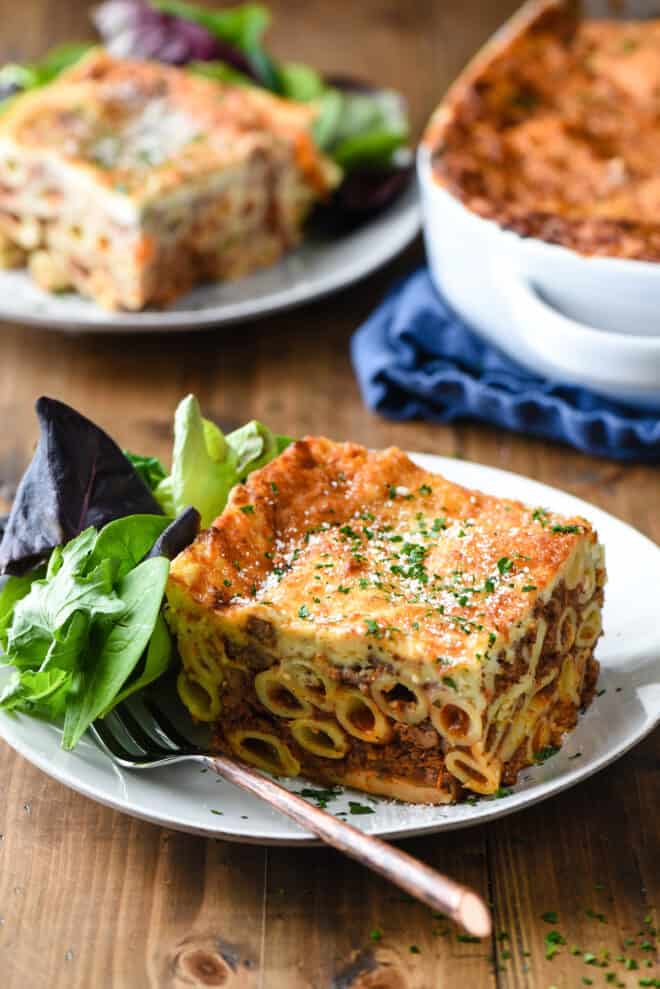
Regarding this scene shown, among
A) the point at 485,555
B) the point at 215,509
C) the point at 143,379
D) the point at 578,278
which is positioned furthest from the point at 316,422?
the point at 485,555

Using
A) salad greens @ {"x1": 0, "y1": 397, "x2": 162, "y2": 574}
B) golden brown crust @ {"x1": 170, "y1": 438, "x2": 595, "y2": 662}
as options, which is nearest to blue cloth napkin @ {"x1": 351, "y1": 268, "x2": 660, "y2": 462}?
golden brown crust @ {"x1": 170, "y1": 438, "x2": 595, "y2": 662}

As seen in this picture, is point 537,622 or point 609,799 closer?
point 537,622

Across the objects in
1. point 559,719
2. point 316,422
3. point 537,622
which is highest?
point 537,622

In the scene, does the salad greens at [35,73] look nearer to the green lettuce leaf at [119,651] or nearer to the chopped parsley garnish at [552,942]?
the green lettuce leaf at [119,651]

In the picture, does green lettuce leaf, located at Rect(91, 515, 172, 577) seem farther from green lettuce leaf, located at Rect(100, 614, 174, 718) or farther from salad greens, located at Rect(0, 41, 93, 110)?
salad greens, located at Rect(0, 41, 93, 110)

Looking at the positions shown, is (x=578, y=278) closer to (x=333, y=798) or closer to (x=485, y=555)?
(x=485, y=555)

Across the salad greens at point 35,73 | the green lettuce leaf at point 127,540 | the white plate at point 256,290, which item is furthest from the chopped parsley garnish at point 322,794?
the salad greens at point 35,73

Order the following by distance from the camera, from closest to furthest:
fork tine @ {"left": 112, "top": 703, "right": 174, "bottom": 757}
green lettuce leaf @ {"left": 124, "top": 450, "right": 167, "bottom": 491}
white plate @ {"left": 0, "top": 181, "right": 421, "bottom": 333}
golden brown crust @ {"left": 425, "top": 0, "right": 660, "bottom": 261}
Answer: fork tine @ {"left": 112, "top": 703, "right": 174, "bottom": 757} < green lettuce leaf @ {"left": 124, "top": 450, "right": 167, "bottom": 491} < golden brown crust @ {"left": 425, "top": 0, "right": 660, "bottom": 261} < white plate @ {"left": 0, "top": 181, "right": 421, "bottom": 333}
